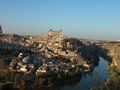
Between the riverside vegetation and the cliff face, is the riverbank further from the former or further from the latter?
the cliff face

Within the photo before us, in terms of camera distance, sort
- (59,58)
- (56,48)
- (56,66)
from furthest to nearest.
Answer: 1. (56,48)
2. (59,58)
3. (56,66)

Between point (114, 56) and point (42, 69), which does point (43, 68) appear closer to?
point (42, 69)

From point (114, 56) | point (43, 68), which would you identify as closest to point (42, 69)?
point (43, 68)

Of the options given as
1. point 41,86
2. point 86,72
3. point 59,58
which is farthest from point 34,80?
point 59,58

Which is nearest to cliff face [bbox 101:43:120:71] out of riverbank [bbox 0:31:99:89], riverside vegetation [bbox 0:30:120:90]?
riverside vegetation [bbox 0:30:120:90]

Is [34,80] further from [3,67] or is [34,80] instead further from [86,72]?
[86,72]

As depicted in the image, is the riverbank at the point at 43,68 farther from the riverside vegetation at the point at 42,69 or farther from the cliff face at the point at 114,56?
the cliff face at the point at 114,56

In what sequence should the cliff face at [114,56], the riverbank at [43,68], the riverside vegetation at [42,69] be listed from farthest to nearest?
1. the cliff face at [114,56]
2. the riverbank at [43,68]
3. the riverside vegetation at [42,69]

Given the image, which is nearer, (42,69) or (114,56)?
(42,69)

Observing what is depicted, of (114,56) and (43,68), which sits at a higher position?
(43,68)

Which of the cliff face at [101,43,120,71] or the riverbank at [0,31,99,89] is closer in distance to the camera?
the riverbank at [0,31,99,89]

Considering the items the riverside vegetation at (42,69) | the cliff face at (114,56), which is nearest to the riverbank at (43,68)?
the riverside vegetation at (42,69)
